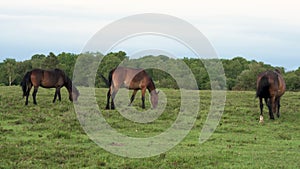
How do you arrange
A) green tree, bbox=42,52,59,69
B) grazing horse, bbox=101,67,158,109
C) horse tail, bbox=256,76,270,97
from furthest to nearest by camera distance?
green tree, bbox=42,52,59,69 → grazing horse, bbox=101,67,158,109 → horse tail, bbox=256,76,270,97

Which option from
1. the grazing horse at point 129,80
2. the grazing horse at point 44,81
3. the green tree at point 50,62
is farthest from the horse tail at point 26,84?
the green tree at point 50,62

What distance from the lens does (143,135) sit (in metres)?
12.5

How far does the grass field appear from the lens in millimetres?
9164

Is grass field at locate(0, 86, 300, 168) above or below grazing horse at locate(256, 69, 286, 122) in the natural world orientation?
below

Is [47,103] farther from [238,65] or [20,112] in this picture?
[238,65]

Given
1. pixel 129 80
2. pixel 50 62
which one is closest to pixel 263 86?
pixel 129 80

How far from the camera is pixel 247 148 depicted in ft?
35.7

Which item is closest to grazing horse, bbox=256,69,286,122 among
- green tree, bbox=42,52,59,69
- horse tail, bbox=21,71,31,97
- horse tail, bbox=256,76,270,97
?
horse tail, bbox=256,76,270,97

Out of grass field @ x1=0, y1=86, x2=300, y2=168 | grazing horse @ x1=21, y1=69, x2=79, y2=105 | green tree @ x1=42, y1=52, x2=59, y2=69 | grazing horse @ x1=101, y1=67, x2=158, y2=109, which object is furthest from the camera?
green tree @ x1=42, y1=52, x2=59, y2=69

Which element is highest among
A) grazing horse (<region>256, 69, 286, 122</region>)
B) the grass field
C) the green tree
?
the green tree

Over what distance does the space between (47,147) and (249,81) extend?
37763 millimetres

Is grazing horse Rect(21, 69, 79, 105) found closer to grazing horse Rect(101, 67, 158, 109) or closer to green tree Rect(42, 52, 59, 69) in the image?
grazing horse Rect(101, 67, 158, 109)

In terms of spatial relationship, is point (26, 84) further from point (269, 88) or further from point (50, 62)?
point (50, 62)

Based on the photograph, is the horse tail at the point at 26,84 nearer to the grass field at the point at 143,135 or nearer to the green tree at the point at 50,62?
the grass field at the point at 143,135
